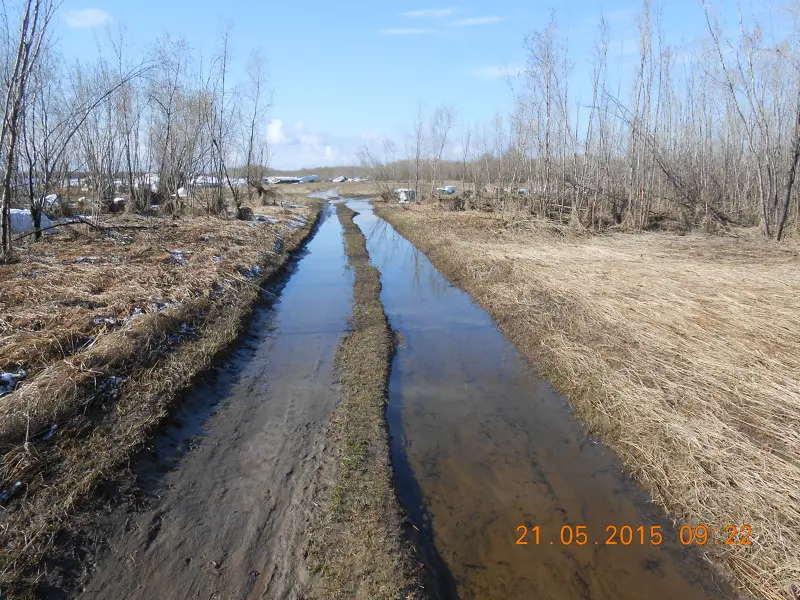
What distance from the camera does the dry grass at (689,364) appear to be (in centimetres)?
412

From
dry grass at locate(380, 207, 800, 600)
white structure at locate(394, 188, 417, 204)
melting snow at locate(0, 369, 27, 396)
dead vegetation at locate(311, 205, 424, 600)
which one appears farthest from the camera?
white structure at locate(394, 188, 417, 204)

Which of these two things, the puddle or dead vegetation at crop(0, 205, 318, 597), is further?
the puddle

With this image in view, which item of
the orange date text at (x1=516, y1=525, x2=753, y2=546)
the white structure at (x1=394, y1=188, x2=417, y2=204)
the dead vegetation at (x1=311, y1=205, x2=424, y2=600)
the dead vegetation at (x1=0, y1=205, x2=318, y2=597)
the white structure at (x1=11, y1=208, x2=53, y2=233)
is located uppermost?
the white structure at (x1=394, y1=188, x2=417, y2=204)

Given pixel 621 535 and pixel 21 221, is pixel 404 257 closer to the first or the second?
pixel 21 221

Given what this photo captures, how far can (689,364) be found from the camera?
654 centimetres

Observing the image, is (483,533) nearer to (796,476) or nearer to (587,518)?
(587,518)

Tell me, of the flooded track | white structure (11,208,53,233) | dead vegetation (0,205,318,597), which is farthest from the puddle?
white structure (11,208,53,233)

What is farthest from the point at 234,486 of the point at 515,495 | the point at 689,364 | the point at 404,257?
the point at 404,257

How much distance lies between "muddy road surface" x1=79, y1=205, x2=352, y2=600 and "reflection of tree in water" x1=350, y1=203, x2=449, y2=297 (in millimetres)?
5738

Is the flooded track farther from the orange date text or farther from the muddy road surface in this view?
the muddy road surface

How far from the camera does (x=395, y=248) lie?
20.2m

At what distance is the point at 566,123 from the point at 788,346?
1678cm

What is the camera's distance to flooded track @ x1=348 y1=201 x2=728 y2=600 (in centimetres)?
370

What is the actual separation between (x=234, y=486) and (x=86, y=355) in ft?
9.09
